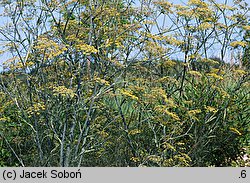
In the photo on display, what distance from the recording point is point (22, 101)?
7.07 metres

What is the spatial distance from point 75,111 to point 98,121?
3.58 ft

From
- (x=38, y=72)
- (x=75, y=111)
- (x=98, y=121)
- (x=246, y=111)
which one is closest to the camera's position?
(x=75, y=111)

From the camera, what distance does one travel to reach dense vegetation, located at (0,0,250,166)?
6.45m

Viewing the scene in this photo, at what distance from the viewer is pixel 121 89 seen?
21.2ft

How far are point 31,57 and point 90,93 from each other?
0.85 meters

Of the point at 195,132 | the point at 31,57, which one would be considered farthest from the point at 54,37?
the point at 195,132

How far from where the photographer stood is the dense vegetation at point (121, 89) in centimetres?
645

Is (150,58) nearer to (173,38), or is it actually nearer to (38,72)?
(173,38)

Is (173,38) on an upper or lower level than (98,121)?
upper

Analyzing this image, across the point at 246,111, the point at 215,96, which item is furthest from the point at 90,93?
the point at 246,111

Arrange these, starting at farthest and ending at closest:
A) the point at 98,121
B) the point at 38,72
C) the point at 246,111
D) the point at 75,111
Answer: the point at 246,111
the point at 98,121
the point at 38,72
the point at 75,111
